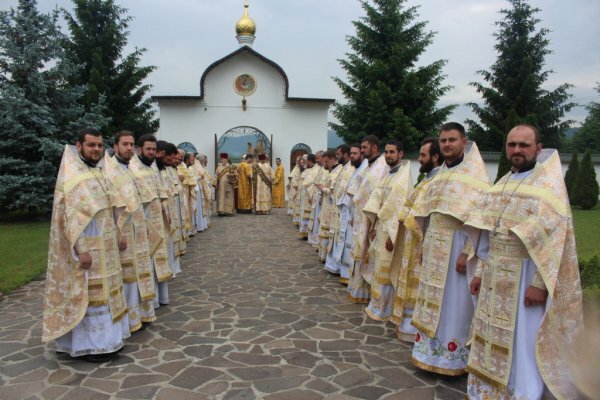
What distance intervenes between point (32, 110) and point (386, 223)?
12603 millimetres

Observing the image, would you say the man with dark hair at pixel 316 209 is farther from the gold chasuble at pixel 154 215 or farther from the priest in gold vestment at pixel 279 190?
the priest in gold vestment at pixel 279 190

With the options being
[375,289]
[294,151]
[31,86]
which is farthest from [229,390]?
[294,151]

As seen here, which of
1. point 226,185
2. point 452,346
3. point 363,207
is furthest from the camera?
point 226,185

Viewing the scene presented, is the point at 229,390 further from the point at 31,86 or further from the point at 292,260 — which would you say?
the point at 31,86

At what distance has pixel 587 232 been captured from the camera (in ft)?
43.8

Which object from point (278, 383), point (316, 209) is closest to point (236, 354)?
point (278, 383)

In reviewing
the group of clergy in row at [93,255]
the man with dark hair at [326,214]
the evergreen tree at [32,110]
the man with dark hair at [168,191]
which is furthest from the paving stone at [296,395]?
the evergreen tree at [32,110]

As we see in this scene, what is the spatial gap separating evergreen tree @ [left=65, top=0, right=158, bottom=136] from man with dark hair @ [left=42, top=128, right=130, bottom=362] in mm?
21807

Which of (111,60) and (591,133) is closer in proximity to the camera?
(111,60)

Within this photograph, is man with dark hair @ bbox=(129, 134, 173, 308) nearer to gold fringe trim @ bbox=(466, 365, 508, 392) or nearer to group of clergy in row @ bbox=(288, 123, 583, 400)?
group of clergy in row @ bbox=(288, 123, 583, 400)

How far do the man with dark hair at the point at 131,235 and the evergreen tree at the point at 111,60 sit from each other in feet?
68.8

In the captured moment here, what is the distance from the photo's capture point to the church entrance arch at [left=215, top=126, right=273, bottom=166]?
23169 mm

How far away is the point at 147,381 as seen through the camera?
4492 mm

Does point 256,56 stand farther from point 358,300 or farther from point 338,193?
point 358,300
